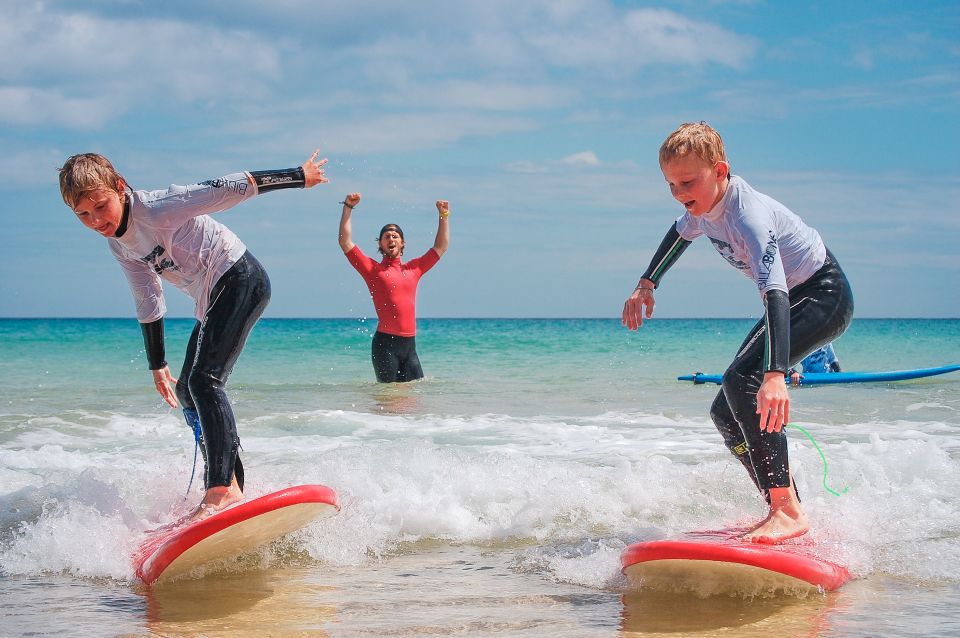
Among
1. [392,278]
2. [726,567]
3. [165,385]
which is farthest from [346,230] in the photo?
[726,567]

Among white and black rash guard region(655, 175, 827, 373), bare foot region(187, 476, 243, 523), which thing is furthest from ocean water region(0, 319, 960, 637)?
white and black rash guard region(655, 175, 827, 373)

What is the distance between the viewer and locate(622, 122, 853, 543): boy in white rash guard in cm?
364

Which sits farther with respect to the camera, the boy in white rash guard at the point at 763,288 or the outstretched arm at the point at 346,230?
the outstretched arm at the point at 346,230

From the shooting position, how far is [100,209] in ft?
13.1

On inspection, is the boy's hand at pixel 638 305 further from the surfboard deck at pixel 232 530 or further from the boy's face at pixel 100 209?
the boy's face at pixel 100 209

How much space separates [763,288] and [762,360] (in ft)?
1.14

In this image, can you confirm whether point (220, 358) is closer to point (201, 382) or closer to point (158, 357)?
point (201, 382)

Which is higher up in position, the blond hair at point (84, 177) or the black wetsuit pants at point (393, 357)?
the blond hair at point (84, 177)

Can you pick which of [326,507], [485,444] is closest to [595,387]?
[485,444]

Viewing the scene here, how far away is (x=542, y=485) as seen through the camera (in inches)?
207

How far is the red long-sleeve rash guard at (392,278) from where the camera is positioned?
1004 centimetres

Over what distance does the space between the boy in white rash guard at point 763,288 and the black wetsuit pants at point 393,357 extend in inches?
267

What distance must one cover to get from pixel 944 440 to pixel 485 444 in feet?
11.4

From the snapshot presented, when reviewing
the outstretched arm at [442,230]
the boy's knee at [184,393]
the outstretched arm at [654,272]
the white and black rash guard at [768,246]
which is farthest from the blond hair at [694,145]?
the outstretched arm at [442,230]
